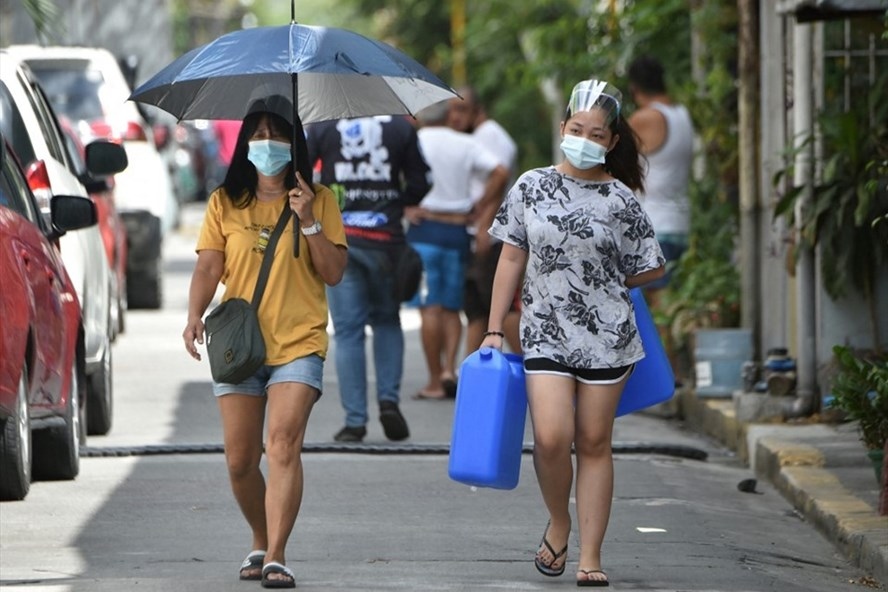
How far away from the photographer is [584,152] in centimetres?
706

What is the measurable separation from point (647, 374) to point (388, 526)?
1.55 m

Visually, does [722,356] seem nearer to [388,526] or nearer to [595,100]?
[388,526]

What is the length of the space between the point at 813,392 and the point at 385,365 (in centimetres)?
229

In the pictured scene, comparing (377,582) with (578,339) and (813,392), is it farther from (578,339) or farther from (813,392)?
(813,392)

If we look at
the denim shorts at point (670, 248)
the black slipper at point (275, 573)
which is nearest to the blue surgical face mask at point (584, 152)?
the black slipper at point (275, 573)

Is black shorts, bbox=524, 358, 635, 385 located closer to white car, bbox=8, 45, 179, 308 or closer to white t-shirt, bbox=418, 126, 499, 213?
white t-shirt, bbox=418, 126, 499, 213

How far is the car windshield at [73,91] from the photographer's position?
57.3ft

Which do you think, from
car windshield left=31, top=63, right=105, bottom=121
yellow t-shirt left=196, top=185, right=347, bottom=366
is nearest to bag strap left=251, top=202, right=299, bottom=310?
yellow t-shirt left=196, top=185, right=347, bottom=366

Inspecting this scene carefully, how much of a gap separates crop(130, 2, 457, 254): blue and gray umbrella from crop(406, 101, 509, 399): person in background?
496 centimetres

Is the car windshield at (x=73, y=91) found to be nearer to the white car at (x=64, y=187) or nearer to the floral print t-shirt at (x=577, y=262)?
the white car at (x=64, y=187)

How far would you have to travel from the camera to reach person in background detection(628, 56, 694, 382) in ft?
41.9

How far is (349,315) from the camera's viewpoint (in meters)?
10.9

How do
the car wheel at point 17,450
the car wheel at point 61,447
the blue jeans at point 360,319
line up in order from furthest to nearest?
the blue jeans at point 360,319
the car wheel at point 61,447
the car wheel at point 17,450

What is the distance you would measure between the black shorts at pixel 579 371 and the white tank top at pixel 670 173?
574 cm
